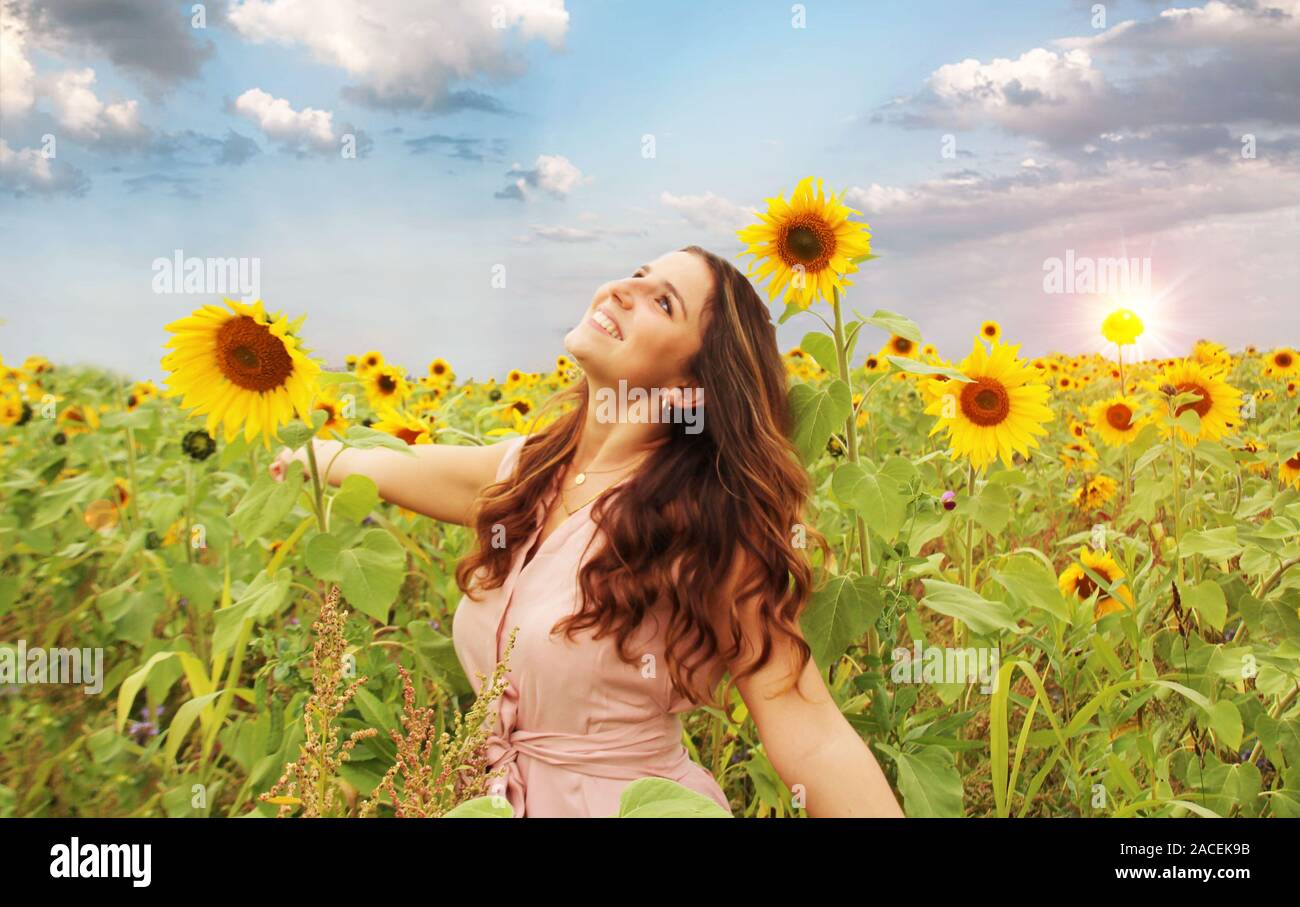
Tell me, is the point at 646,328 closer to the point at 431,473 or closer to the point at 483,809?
the point at 431,473

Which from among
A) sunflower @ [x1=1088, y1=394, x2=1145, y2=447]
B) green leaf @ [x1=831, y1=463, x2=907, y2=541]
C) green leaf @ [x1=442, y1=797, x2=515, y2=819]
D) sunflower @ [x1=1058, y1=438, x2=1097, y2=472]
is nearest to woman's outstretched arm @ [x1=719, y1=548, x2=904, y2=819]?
green leaf @ [x1=831, y1=463, x2=907, y2=541]

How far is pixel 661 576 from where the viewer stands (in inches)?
66.9

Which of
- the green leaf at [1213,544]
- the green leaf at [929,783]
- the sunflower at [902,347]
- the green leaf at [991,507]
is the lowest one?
the green leaf at [929,783]

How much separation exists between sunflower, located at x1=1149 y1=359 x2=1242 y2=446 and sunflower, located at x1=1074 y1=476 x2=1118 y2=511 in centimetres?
109

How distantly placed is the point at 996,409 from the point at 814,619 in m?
0.75

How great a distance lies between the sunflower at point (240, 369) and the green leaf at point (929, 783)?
1.25m

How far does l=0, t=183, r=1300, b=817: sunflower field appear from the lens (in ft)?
5.74

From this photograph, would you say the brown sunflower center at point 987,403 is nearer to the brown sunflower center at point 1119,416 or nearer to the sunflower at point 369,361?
the brown sunflower center at point 1119,416

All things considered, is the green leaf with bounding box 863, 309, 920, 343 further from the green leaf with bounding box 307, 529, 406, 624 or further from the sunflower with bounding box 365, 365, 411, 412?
the sunflower with bounding box 365, 365, 411, 412

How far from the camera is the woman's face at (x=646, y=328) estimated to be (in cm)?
182

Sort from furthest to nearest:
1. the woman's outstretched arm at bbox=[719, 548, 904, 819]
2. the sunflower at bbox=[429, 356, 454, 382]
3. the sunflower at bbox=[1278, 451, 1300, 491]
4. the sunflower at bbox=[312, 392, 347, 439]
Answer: the sunflower at bbox=[429, 356, 454, 382] → the sunflower at bbox=[1278, 451, 1300, 491] → the sunflower at bbox=[312, 392, 347, 439] → the woman's outstretched arm at bbox=[719, 548, 904, 819]

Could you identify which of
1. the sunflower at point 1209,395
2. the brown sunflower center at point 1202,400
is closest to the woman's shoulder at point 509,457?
the sunflower at point 1209,395
